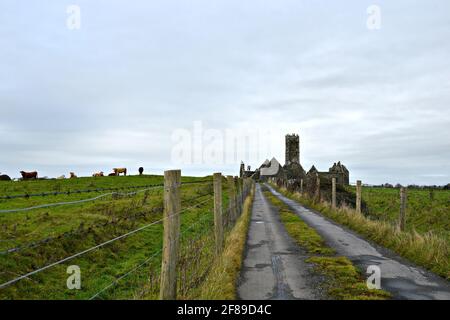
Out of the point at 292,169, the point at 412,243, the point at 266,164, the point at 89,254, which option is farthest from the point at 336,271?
the point at 266,164

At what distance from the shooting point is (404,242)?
10523mm

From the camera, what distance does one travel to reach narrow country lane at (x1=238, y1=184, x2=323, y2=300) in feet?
21.2

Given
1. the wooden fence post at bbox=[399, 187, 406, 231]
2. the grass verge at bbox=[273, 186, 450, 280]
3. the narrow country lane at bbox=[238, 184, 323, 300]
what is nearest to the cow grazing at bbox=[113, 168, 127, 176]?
the grass verge at bbox=[273, 186, 450, 280]

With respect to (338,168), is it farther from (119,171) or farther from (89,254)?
(89,254)

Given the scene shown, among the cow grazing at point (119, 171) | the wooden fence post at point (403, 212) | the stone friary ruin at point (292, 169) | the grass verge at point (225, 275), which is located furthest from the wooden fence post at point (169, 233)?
the stone friary ruin at point (292, 169)

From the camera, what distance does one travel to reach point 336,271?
8031 mm

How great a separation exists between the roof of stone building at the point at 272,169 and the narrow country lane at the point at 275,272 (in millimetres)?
111210

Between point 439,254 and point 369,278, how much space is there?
2682mm

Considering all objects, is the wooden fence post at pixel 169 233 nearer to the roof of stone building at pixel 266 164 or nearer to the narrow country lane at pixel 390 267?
the narrow country lane at pixel 390 267

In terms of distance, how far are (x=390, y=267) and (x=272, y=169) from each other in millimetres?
118437

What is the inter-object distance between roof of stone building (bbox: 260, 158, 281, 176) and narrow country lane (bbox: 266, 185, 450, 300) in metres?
110

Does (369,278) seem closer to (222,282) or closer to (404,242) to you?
(222,282)

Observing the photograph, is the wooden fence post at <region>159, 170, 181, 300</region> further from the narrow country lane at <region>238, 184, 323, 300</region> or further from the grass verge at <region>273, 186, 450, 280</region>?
the grass verge at <region>273, 186, 450, 280</region>
